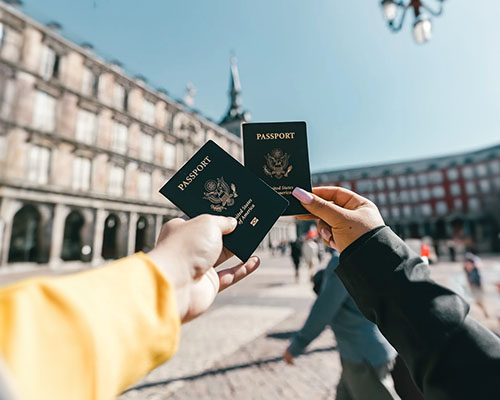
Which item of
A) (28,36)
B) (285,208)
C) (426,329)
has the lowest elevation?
(426,329)

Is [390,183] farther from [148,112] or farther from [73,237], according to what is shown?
[73,237]

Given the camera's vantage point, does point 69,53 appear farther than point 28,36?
Yes

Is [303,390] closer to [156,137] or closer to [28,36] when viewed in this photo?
[28,36]

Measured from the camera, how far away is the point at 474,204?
5184 cm

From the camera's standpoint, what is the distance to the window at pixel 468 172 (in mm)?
52875

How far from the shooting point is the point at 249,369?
4.05 metres

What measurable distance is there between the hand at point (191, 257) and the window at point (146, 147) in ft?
91.1

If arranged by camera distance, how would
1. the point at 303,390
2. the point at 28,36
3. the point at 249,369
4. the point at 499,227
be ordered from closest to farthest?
the point at 303,390
the point at 249,369
the point at 28,36
the point at 499,227

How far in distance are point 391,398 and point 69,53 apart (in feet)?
92.3

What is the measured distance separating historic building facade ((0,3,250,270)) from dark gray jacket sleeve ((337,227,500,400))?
20.9m

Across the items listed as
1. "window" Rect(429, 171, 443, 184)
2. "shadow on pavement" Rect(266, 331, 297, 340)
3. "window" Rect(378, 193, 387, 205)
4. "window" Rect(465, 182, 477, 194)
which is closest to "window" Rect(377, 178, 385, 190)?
"window" Rect(378, 193, 387, 205)

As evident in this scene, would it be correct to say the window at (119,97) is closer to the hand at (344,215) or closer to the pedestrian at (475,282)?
the pedestrian at (475,282)

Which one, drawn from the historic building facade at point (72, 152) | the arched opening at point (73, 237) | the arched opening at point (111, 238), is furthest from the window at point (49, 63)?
the arched opening at point (111, 238)

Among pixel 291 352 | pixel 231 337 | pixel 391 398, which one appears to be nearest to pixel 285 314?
pixel 231 337
